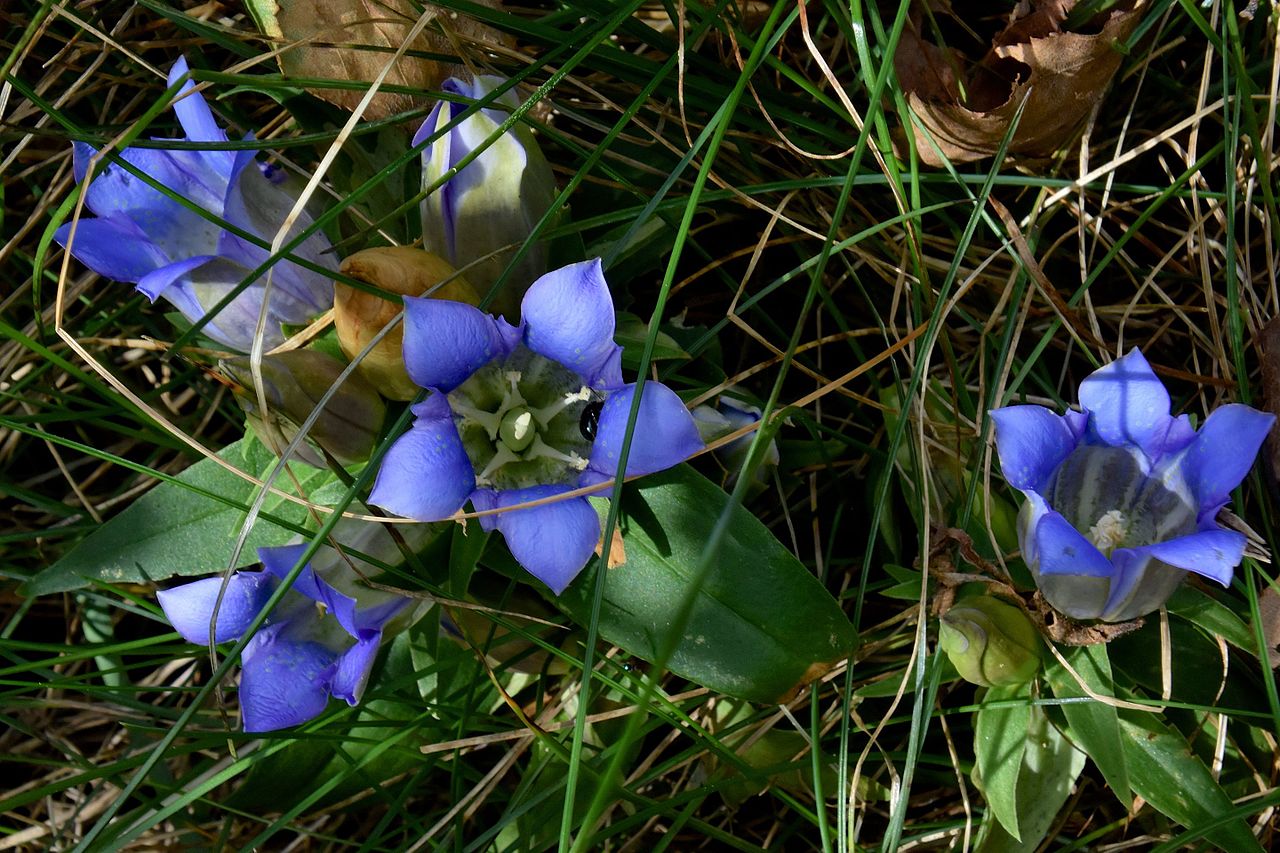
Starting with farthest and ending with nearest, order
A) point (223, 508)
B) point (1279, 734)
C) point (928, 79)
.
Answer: point (928, 79) < point (223, 508) < point (1279, 734)

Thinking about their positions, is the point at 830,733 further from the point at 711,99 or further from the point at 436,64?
the point at 436,64

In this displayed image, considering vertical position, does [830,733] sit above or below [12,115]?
below

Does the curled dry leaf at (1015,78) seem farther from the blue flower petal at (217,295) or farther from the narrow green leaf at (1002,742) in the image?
the blue flower petal at (217,295)

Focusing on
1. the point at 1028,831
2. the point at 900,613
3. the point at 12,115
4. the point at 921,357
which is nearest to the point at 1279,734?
the point at 1028,831

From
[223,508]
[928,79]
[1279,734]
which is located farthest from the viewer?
[928,79]

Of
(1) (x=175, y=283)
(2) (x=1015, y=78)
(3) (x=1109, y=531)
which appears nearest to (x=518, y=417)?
(1) (x=175, y=283)

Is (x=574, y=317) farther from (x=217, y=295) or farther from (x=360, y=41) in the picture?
(x=360, y=41)

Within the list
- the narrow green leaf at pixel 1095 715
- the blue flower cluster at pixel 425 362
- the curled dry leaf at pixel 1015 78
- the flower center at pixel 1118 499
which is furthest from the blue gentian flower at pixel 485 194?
the narrow green leaf at pixel 1095 715
